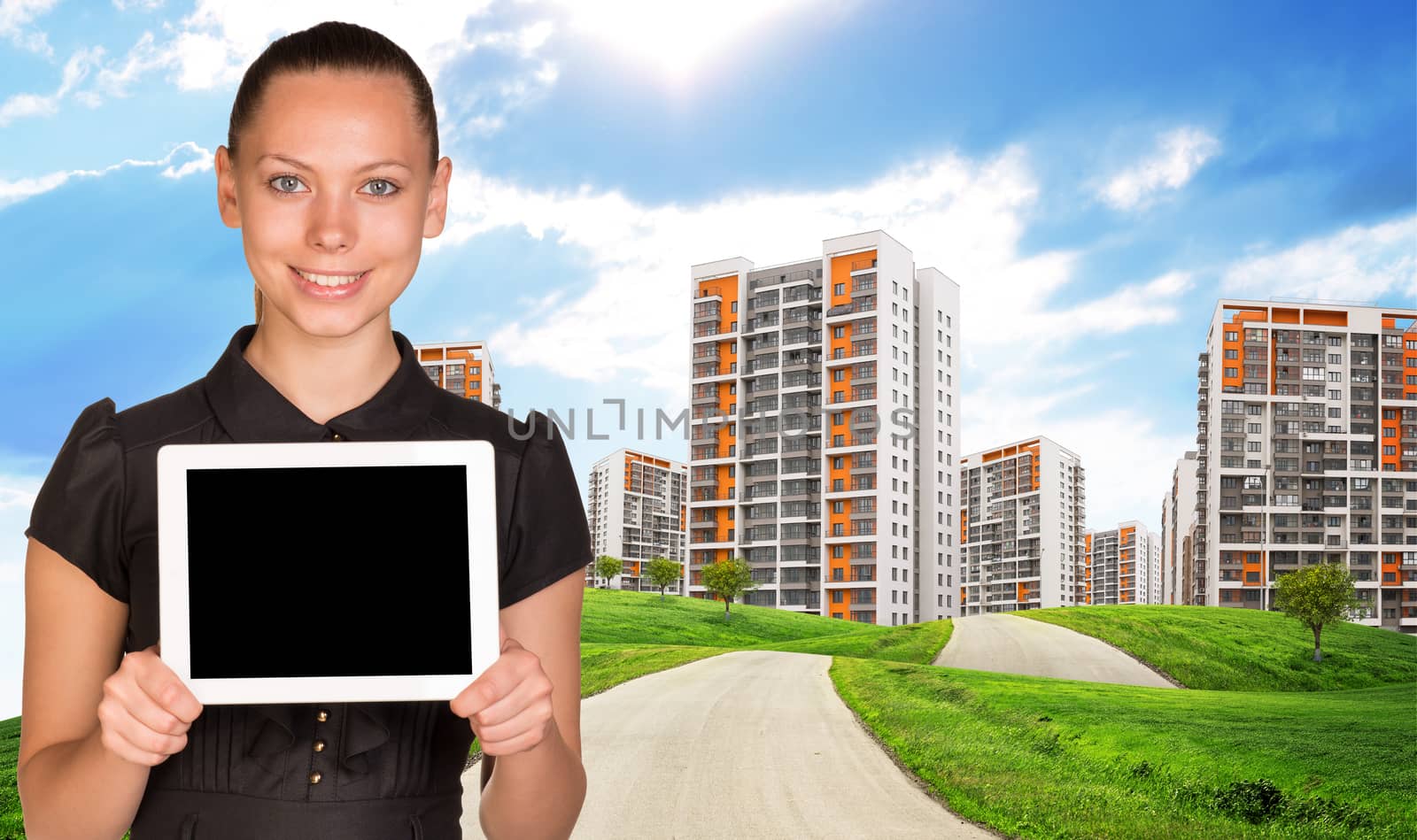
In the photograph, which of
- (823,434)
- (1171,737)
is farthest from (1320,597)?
(823,434)

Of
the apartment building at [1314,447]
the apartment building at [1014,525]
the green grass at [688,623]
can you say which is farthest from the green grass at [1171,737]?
the apartment building at [1014,525]

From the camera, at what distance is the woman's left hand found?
0.99 m

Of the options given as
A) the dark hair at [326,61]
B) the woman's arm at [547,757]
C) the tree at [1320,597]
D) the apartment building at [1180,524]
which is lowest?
the apartment building at [1180,524]

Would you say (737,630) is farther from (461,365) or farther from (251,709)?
(251,709)

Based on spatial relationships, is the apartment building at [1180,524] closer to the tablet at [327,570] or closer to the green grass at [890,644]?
the green grass at [890,644]

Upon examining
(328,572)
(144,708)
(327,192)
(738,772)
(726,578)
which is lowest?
(726,578)

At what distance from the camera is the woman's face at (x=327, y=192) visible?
121 cm

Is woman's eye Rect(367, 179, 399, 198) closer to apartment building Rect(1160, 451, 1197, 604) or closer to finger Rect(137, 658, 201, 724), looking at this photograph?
finger Rect(137, 658, 201, 724)

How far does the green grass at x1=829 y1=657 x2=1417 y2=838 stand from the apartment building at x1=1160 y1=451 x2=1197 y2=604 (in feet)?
205

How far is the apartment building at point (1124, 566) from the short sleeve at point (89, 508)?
13554 centimetres

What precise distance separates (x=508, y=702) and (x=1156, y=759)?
847 cm

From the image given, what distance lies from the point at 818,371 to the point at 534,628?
4202 cm

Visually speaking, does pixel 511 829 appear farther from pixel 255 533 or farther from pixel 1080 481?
pixel 1080 481

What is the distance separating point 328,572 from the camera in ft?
3.51
